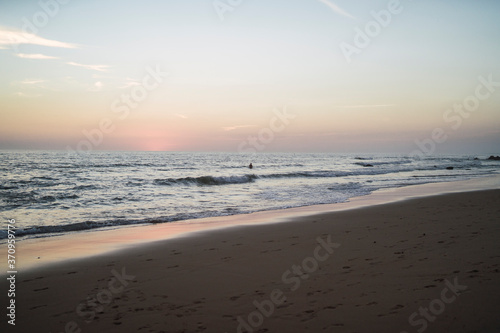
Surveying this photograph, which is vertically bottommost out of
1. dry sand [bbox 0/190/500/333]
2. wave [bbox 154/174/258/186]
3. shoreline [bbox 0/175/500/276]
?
dry sand [bbox 0/190/500/333]

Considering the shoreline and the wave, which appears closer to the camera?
the shoreline

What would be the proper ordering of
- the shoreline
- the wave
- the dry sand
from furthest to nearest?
the wave, the shoreline, the dry sand

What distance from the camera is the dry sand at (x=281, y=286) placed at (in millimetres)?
4012

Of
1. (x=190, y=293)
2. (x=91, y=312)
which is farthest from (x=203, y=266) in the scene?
(x=91, y=312)

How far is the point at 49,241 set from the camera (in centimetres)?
926

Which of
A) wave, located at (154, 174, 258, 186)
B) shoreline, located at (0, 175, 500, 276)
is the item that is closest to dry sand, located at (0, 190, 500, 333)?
shoreline, located at (0, 175, 500, 276)

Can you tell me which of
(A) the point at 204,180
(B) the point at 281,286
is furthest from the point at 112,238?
(A) the point at 204,180

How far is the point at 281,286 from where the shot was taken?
17.0 feet

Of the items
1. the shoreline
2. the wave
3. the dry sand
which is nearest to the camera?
the dry sand

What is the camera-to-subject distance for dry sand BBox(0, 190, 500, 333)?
4.01m

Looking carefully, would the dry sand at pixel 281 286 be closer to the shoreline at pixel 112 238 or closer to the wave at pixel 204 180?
the shoreline at pixel 112 238

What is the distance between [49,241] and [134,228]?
260cm

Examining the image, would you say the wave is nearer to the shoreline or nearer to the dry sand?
the shoreline

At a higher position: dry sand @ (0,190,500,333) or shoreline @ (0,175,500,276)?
shoreline @ (0,175,500,276)
